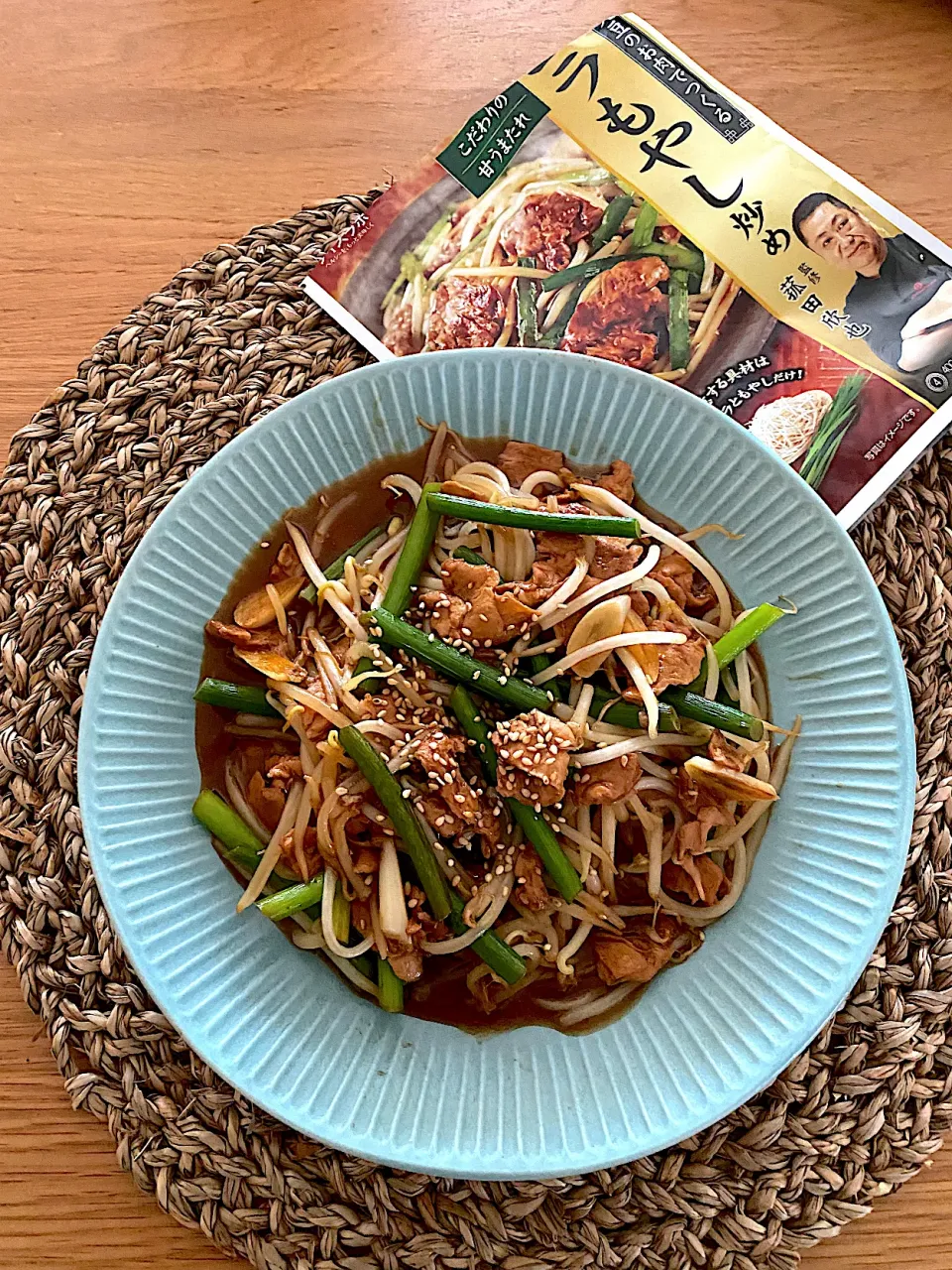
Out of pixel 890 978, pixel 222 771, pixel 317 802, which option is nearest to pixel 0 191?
pixel 222 771

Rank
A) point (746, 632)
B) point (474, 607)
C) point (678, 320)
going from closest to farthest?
point (474, 607) → point (746, 632) → point (678, 320)

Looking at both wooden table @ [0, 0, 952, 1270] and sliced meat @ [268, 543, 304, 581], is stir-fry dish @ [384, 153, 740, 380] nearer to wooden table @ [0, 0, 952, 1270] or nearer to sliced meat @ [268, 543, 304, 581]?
wooden table @ [0, 0, 952, 1270]

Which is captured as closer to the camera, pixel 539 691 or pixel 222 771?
pixel 539 691

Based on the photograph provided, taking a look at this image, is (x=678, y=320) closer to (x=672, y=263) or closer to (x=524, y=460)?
(x=672, y=263)

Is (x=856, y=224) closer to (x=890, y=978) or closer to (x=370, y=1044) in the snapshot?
(x=890, y=978)

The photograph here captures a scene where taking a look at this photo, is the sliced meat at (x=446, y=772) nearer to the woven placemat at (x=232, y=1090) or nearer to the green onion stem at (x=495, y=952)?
the green onion stem at (x=495, y=952)

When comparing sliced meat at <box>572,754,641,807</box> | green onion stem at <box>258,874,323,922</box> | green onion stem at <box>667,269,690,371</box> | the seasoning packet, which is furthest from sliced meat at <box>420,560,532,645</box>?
green onion stem at <box>667,269,690,371</box>

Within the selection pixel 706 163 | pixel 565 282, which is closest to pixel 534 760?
pixel 565 282
